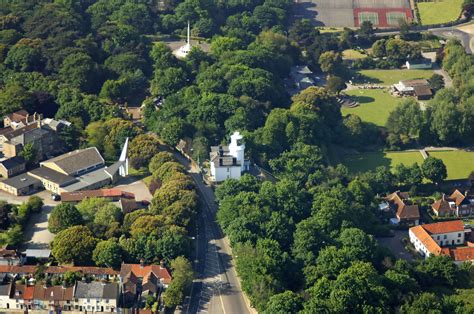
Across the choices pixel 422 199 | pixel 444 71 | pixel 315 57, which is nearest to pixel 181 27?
pixel 315 57

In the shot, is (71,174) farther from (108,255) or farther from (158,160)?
(108,255)

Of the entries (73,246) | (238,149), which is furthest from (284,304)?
(238,149)

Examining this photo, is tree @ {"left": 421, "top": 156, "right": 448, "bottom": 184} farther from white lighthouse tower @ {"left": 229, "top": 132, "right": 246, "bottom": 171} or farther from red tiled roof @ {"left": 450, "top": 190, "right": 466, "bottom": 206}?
white lighthouse tower @ {"left": 229, "top": 132, "right": 246, "bottom": 171}

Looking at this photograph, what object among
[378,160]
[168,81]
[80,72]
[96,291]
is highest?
[80,72]

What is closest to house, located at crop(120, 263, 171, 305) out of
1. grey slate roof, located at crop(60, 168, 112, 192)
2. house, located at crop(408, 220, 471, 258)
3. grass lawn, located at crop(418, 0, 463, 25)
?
grey slate roof, located at crop(60, 168, 112, 192)

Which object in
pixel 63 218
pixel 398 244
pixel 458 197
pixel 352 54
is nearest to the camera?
pixel 63 218

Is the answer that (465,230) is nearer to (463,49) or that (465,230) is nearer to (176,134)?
(176,134)
